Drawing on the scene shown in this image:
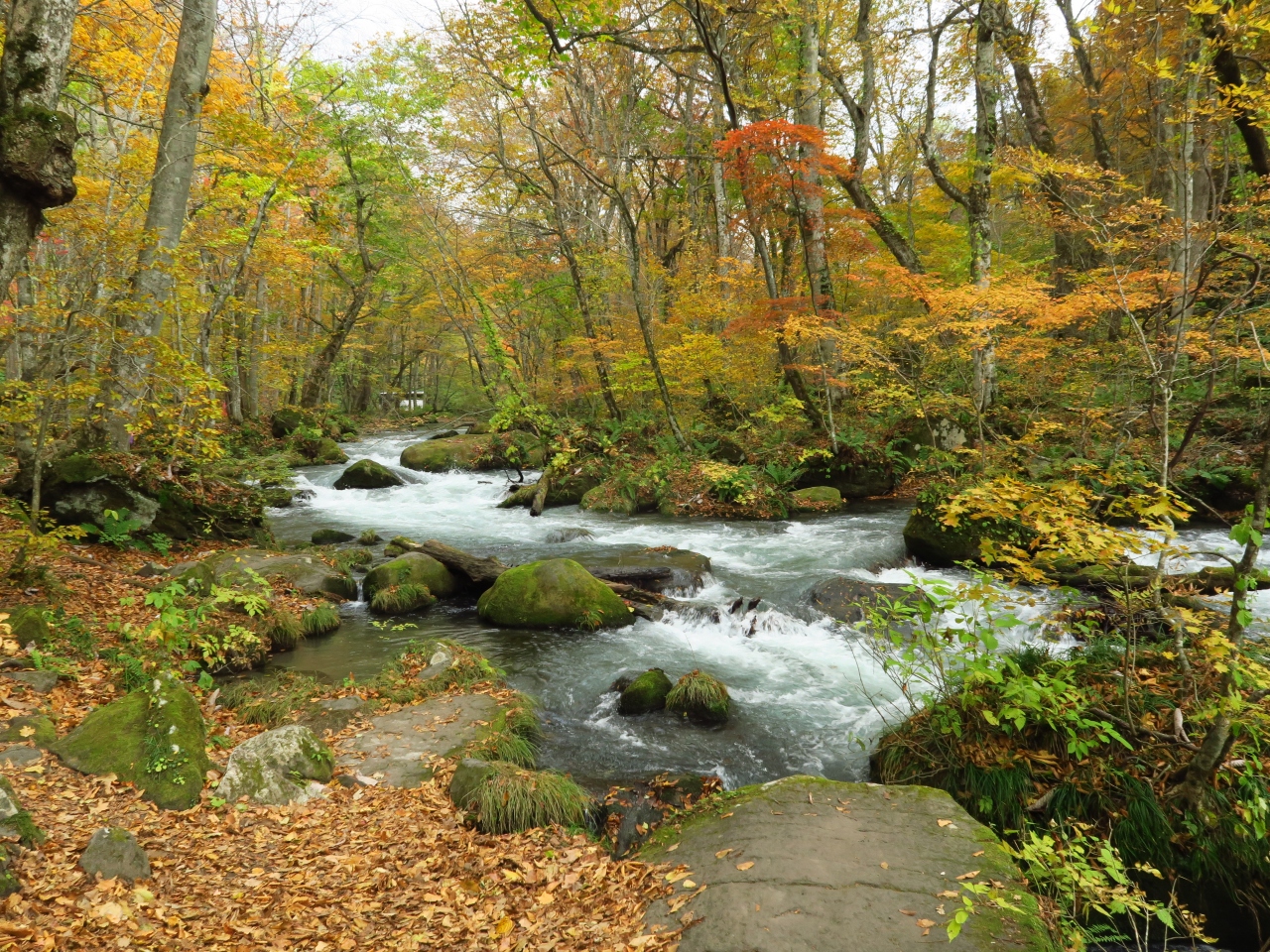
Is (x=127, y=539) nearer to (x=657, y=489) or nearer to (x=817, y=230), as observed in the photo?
(x=657, y=489)

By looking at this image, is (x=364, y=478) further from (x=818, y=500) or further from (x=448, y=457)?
(x=818, y=500)

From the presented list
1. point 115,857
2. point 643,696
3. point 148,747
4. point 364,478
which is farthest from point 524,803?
point 364,478

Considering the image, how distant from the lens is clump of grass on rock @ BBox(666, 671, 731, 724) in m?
6.14

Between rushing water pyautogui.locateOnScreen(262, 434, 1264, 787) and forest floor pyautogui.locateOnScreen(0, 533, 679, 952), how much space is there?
4.95 feet

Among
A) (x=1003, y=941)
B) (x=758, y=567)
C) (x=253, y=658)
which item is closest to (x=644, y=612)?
(x=758, y=567)

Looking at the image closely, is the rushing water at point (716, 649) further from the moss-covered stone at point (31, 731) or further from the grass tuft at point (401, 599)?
the moss-covered stone at point (31, 731)

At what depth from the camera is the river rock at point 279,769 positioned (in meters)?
4.19

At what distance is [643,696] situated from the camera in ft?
20.7

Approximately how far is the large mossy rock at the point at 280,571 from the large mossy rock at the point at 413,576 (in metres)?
0.35

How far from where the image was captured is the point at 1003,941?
111 inches

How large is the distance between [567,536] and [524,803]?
8.11 metres

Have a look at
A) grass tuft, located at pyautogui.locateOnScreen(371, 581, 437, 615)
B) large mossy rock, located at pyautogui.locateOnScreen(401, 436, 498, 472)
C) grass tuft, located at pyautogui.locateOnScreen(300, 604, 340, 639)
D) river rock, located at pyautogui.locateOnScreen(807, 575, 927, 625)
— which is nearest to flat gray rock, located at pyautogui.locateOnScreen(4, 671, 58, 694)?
grass tuft, located at pyautogui.locateOnScreen(300, 604, 340, 639)

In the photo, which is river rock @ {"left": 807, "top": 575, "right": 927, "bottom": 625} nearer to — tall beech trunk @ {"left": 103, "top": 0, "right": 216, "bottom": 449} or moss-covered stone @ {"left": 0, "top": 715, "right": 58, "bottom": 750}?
moss-covered stone @ {"left": 0, "top": 715, "right": 58, "bottom": 750}

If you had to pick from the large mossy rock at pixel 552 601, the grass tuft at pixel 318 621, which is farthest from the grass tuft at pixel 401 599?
the large mossy rock at pixel 552 601
